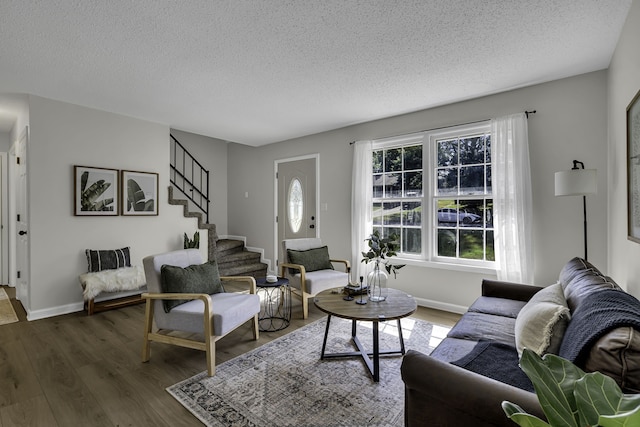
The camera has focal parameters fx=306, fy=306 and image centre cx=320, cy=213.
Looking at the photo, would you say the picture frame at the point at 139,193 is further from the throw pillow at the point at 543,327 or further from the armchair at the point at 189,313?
the throw pillow at the point at 543,327

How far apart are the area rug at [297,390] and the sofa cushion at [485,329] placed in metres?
0.59

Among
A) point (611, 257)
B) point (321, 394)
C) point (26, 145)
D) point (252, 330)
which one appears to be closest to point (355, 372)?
point (321, 394)

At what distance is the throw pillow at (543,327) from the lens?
145cm

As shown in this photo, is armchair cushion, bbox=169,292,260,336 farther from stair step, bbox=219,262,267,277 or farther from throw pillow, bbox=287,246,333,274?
stair step, bbox=219,262,267,277

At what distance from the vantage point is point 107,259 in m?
3.85

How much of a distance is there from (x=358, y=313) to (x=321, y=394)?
0.59 metres

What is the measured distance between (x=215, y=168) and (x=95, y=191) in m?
2.85

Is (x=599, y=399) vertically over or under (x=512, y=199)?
under

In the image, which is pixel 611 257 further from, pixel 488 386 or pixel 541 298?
pixel 488 386

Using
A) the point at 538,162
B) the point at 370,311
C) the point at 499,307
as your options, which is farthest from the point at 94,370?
the point at 538,162

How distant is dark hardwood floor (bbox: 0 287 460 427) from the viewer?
1853 mm

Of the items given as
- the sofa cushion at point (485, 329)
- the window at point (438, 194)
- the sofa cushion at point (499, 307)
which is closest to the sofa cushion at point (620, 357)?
the sofa cushion at point (485, 329)

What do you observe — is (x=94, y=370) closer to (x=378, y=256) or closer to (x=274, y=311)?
(x=274, y=311)

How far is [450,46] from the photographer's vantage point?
2.42 meters
